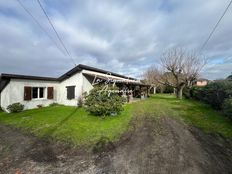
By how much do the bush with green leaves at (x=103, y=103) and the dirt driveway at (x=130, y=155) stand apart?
3.34 meters

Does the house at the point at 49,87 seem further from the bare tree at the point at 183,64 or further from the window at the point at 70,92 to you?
the bare tree at the point at 183,64

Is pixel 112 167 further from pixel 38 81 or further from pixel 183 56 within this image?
pixel 183 56

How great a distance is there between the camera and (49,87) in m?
16.3

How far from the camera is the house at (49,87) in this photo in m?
13.7

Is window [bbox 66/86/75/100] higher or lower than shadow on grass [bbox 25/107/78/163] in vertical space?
higher

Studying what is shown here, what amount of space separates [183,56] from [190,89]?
567 cm

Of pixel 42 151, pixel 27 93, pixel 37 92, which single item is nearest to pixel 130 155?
pixel 42 151

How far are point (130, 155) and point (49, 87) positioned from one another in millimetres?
14014

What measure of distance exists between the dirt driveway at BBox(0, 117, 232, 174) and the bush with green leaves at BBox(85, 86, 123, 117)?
131 inches

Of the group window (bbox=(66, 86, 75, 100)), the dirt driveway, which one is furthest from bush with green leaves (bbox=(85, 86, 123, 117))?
window (bbox=(66, 86, 75, 100))

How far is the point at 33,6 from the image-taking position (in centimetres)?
686

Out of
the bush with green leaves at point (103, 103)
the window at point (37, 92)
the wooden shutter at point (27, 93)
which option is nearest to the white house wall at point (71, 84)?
the window at point (37, 92)

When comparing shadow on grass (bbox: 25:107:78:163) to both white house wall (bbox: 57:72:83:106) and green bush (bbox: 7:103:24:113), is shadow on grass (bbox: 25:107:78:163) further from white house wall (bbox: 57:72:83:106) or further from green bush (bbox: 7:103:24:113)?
white house wall (bbox: 57:72:83:106)

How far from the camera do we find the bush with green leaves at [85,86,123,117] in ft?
31.7
